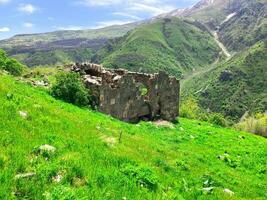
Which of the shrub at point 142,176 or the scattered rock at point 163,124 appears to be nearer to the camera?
the shrub at point 142,176

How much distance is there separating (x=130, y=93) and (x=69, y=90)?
508 inches

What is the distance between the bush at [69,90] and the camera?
36250mm

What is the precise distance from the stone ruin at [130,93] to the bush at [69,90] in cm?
501

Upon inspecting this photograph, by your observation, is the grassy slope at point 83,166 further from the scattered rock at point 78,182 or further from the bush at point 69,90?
the bush at point 69,90

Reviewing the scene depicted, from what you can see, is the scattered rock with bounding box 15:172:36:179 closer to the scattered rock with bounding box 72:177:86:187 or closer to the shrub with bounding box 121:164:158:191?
the scattered rock with bounding box 72:177:86:187

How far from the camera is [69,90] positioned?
1444 inches

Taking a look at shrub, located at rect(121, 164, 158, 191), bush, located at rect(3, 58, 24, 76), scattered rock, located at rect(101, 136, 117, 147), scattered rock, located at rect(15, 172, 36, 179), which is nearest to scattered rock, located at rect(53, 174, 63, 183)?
scattered rock, located at rect(15, 172, 36, 179)

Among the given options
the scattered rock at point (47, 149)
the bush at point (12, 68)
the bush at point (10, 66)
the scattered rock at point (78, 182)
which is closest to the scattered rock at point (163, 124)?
the bush at point (10, 66)

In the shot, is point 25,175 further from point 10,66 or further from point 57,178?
point 10,66

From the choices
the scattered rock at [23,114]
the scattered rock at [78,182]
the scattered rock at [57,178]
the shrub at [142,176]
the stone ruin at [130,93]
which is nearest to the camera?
the scattered rock at [57,178]

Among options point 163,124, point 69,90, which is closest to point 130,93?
point 163,124

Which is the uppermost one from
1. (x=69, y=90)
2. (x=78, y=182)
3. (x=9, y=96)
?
(x=9, y=96)

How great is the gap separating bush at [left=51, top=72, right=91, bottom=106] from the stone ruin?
501cm

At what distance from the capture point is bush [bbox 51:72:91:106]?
36.2m
